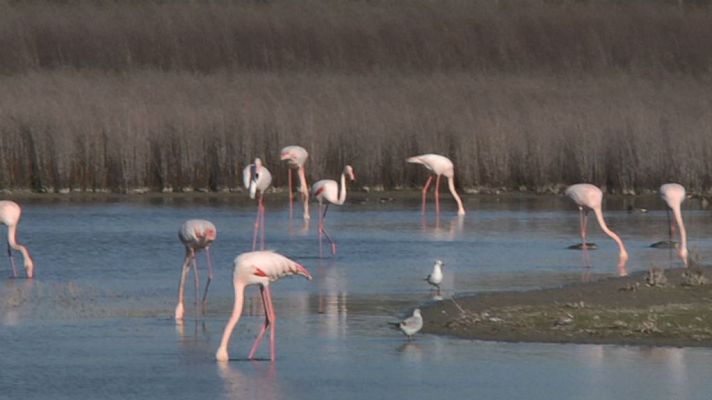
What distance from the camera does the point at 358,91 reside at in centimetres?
2906

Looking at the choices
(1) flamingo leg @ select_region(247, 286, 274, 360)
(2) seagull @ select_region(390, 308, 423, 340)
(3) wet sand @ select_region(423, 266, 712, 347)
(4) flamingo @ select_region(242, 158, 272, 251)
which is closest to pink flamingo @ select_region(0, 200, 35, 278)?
(4) flamingo @ select_region(242, 158, 272, 251)

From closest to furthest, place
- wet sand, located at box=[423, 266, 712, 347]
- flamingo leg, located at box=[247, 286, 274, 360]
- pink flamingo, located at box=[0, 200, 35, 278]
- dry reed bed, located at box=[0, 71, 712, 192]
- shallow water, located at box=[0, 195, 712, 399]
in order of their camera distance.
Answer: shallow water, located at box=[0, 195, 712, 399] → flamingo leg, located at box=[247, 286, 274, 360] → wet sand, located at box=[423, 266, 712, 347] → pink flamingo, located at box=[0, 200, 35, 278] → dry reed bed, located at box=[0, 71, 712, 192]

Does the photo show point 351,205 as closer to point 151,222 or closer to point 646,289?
point 151,222

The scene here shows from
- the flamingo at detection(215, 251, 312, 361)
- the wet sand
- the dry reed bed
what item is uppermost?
the dry reed bed

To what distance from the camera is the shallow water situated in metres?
9.83

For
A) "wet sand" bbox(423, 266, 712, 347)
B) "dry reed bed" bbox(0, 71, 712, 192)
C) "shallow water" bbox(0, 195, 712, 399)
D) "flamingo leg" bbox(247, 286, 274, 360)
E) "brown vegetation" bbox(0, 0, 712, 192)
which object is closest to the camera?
"shallow water" bbox(0, 195, 712, 399)

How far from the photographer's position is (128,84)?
1153 inches

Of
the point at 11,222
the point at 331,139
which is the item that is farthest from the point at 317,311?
the point at 331,139

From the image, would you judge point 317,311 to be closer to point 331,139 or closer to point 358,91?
point 331,139

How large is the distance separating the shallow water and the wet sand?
1.00ft

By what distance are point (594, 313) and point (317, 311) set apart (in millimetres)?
1999

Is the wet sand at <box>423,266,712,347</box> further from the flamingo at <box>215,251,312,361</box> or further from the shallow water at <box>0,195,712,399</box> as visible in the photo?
the flamingo at <box>215,251,312,361</box>

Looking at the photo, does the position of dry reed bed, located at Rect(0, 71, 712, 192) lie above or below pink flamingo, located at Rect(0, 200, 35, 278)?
above

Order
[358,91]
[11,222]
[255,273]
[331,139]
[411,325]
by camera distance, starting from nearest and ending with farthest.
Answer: [255,273], [411,325], [11,222], [331,139], [358,91]
